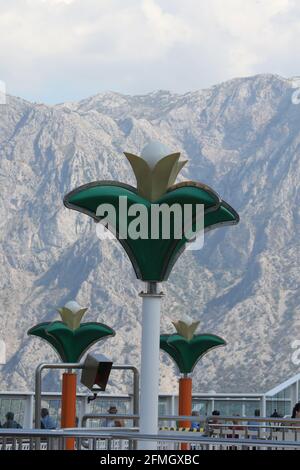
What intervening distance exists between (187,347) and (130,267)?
443 ft

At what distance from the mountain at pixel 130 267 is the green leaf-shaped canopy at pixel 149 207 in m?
129

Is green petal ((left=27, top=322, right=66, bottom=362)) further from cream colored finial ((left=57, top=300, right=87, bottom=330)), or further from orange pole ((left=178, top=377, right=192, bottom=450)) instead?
orange pole ((left=178, top=377, right=192, bottom=450))

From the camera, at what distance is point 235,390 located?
139625 mm

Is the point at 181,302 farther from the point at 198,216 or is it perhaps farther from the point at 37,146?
the point at 198,216

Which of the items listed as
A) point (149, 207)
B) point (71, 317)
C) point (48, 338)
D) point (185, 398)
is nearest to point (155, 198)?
point (149, 207)

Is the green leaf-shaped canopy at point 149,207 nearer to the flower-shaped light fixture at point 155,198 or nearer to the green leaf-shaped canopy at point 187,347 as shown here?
the flower-shaped light fixture at point 155,198

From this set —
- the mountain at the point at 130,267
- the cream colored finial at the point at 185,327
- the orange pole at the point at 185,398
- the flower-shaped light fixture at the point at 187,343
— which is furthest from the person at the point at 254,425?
the mountain at the point at 130,267

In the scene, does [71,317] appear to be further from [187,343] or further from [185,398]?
[187,343]

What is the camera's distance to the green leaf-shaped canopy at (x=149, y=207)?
9.76 metres

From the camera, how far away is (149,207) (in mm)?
9742

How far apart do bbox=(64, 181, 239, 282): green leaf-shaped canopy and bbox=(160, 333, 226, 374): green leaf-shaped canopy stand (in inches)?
486

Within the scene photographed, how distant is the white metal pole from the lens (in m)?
9.15

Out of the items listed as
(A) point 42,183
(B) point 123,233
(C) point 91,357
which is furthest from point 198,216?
(A) point 42,183
